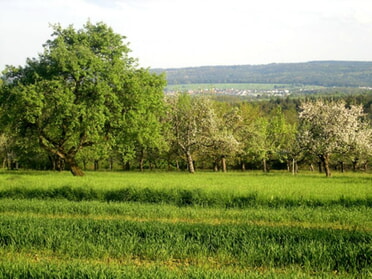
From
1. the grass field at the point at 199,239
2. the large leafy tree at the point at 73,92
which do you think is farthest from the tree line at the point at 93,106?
the grass field at the point at 199,239

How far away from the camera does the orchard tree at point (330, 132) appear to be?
42281 mm

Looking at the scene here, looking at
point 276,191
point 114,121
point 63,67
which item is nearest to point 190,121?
point 114,121

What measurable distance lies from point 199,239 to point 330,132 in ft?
108

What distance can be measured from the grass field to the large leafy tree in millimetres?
15029

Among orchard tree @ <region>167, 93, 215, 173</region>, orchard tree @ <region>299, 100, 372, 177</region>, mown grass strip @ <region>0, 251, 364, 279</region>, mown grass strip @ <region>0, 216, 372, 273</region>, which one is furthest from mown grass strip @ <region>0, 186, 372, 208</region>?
orchard tree @ <region>167, 93, 215, 173</region>

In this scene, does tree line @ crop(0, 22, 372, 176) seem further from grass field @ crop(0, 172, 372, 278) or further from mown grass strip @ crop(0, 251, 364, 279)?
mown grass strip @ crop(0, 251, 364, 279)

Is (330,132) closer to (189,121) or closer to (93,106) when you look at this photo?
(189,121)

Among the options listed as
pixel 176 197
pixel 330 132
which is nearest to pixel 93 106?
pixel 176 197

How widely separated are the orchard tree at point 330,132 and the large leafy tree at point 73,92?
1659 cm

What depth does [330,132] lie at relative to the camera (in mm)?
42688

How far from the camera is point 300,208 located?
63.3 ft

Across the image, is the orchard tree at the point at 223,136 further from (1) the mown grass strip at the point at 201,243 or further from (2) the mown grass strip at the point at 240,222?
(1) the mown grass strip at the point at 201,243

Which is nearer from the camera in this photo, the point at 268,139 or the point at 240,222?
the point at 240,222

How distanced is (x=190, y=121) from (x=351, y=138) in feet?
64.3
